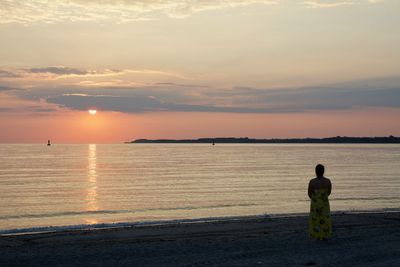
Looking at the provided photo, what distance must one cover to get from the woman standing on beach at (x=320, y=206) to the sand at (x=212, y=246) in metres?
0.33

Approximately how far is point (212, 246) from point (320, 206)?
3.18 meters

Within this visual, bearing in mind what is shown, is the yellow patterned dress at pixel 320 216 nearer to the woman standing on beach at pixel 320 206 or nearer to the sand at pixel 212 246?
the woman standing on beach at pixel 320 206

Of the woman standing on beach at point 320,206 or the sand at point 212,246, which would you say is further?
the woman standing on beach at point 320,206

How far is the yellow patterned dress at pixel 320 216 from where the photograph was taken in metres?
15.5

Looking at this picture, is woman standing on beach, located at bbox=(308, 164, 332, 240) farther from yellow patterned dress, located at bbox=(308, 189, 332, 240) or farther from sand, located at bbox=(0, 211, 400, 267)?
sand, located at bbox=(0, 211, 400, 267)

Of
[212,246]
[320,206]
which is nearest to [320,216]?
[320,206]

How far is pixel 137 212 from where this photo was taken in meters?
30.6

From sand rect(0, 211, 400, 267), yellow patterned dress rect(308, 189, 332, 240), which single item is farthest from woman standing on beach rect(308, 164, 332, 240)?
sand rect(0, 211, 400, 267)

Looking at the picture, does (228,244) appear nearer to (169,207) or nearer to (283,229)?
(283,229)

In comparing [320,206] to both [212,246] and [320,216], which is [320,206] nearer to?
[320,216]

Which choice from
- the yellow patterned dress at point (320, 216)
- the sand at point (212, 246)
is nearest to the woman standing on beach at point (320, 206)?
the yellow patterned dress at point (320, 216)

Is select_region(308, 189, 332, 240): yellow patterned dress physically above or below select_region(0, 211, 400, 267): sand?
above

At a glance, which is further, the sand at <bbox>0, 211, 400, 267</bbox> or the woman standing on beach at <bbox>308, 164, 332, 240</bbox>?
the woman standing on beach at <bbox>308, 164, 332, 240</bbox>

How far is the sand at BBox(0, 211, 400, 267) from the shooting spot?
43.4ft
